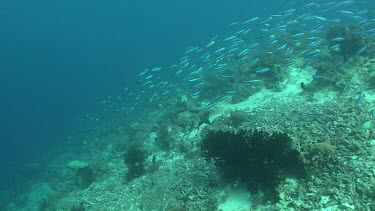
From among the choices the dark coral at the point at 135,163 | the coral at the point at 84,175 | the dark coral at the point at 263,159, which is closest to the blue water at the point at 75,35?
the coral at the point at 84,175

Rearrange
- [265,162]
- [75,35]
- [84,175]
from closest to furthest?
[265,162] < [84,175] < [75,35]

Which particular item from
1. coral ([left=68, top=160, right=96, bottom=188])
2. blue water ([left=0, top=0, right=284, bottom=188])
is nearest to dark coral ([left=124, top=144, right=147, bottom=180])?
coral ([left=68, top=160, right=96, bottom=188])

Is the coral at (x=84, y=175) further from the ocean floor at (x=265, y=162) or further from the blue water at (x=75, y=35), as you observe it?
the blue water at (x=75, y=35)

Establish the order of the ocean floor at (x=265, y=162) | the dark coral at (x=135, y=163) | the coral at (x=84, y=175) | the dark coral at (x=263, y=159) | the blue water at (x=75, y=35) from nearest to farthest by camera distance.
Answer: the ocean floor at (x=265, y=162), the dark coral at (x=263, y=159), the dark coral at (x=135, y=163), the coral at (x=84, y=175), the blue water at (x=75, y=35)

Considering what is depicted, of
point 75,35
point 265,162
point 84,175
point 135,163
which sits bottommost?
point 84,175

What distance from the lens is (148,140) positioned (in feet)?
51.1

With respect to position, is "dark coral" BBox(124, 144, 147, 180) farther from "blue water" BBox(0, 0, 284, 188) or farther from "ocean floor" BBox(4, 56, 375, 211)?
"blue water" BBox(0, 0, 284, 188)

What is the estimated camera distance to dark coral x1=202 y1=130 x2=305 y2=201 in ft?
23.2

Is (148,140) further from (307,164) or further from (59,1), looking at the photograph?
(59,1)

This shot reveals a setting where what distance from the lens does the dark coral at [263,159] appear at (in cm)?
707

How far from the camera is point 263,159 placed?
714cm

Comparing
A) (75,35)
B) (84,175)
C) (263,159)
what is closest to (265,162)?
(263,159)

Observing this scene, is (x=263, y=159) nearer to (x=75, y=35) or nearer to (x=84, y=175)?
(x=84, y=175)

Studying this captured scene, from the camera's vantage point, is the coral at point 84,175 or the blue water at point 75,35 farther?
the blue water at point 75,35
